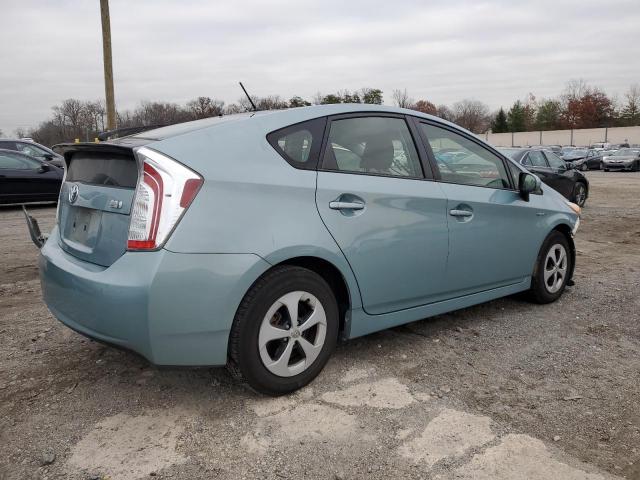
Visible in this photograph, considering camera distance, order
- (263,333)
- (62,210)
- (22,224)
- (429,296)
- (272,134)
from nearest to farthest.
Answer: (263,333), (272,134), (62,210), (429,296), (22,224)

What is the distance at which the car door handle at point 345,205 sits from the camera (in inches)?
119

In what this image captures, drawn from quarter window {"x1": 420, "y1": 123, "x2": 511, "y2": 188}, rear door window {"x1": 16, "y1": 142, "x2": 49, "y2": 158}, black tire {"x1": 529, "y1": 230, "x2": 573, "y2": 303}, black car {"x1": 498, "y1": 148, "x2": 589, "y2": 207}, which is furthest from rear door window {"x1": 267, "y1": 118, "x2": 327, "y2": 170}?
rear door window {"x1": 16, "y1": 142, "x2": 49, "y2": 158}

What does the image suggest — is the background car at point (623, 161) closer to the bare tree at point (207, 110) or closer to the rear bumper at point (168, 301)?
the bare tree at point (207, 110)

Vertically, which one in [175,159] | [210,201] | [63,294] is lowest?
[63,294]

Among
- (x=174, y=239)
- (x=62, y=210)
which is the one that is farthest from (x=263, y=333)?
(x=62, y=210)

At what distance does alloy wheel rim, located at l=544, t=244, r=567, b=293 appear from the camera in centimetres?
464

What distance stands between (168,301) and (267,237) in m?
0.56

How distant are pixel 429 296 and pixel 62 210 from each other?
2.33m

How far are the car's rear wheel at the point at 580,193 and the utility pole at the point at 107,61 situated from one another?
38.0 feet

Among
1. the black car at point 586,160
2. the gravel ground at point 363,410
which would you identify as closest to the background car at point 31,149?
the gravel ground at point 363,410

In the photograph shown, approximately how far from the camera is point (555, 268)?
15.4 feet

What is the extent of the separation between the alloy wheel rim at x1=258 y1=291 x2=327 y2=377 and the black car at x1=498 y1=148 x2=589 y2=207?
9573 mm

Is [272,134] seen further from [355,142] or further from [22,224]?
[22,224]

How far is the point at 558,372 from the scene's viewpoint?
334 centimetres
